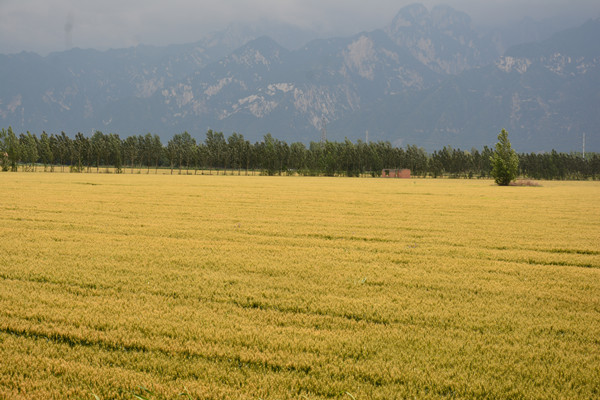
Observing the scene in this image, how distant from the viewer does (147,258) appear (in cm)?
914

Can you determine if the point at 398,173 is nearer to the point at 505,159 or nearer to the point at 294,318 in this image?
the point at 505,159

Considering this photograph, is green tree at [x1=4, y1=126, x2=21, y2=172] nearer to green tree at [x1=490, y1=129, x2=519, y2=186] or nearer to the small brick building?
the small brick building

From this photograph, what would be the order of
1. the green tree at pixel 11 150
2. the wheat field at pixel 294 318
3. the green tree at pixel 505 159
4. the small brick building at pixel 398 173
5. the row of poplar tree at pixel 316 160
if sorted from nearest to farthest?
1. the wheat field at pixel 294 318
2. the green tree at pixel 505 159
3. the green tree at pixel 11 150
4. the small brick building at pixel 398 173
5. the row of poplar tree at pixel 316 160

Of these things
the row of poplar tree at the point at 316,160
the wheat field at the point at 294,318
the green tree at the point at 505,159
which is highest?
the row of poplar tree at the point at 316,160

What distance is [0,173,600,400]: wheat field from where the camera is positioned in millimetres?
4109

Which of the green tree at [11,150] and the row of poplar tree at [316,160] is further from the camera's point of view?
the row of poplar tree at [316,160]

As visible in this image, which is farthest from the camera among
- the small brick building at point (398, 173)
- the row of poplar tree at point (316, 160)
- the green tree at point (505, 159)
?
the row of poplar tree at point (316, 160)

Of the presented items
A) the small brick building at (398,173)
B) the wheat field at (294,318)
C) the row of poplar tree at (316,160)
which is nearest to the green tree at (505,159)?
the wheat field at (294,318)

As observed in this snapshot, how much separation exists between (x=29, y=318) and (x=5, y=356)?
1.09 m

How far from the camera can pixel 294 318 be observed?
5625 mm

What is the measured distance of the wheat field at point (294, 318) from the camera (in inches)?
162

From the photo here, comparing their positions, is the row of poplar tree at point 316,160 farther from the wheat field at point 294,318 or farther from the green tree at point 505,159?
the wheat field at point 294,318

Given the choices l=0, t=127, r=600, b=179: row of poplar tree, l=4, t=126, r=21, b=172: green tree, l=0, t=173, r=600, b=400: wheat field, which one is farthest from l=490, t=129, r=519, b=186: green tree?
l=4, t=126, r=21, b=172: green tree

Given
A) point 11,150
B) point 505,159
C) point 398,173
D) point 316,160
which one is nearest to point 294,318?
point 505,159
